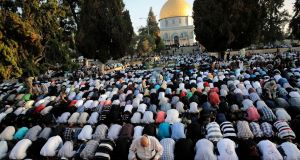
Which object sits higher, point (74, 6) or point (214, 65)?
point (74, 6)

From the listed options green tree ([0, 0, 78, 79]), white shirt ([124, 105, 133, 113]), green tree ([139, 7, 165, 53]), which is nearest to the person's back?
white shirt ([124, 105, 133, 113])

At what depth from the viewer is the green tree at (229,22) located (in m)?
25.6

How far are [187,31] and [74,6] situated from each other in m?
41.0

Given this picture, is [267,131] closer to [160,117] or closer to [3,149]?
[160,117]

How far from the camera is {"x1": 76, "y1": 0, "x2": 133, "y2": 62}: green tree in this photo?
26.9 meters

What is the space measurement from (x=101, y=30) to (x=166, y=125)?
2052 cm

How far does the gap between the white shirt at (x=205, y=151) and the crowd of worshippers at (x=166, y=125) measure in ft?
0.07

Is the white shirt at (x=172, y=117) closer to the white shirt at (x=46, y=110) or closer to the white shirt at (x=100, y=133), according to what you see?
the white shirt at (x=100, y=133)

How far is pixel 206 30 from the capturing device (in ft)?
87.7

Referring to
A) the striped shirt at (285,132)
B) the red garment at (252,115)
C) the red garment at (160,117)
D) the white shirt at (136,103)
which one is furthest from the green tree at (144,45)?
the striped shirt at (285,132)

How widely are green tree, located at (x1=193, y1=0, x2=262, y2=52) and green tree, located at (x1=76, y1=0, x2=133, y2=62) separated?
7.94 metres

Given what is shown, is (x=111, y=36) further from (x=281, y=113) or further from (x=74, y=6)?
(x=281, y=113)

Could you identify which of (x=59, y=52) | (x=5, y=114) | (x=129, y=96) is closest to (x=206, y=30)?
(x=59, y=52)

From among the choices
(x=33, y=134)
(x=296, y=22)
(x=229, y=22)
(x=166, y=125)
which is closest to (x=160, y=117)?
(x=166, y=125)
